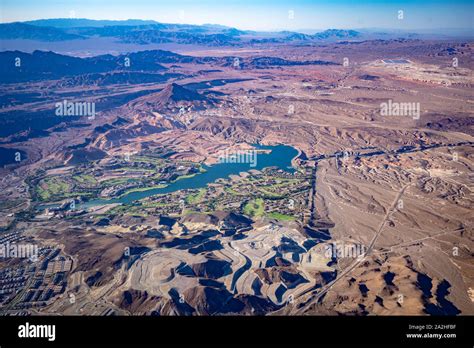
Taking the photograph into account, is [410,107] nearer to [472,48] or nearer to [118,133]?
[118,133]

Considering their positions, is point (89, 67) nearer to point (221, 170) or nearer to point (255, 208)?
point (221, 170)

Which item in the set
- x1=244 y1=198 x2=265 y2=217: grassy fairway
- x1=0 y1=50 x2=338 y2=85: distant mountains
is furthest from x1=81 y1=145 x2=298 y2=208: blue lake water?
x1=0 y1=50 x2=338 y2=85: distant mountains

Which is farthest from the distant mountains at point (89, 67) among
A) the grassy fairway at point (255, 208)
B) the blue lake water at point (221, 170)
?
the grassy fairway at point (255, 208)

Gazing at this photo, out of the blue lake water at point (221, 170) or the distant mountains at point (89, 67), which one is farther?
the distant mountains at point (89, 67)

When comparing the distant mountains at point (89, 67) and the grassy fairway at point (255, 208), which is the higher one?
the distant mountains at point (89, 67)

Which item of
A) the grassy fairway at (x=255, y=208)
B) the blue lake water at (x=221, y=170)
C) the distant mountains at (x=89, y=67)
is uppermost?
the distant mountains at (x=89, y=67)

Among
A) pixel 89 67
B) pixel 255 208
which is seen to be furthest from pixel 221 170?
pixel 89 67

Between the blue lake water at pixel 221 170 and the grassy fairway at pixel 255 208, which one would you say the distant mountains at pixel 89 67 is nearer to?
the blue lake water at pixel 221 170

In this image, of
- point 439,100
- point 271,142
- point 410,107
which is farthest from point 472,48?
point 271,142

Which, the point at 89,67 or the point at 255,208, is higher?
the point at 89,67

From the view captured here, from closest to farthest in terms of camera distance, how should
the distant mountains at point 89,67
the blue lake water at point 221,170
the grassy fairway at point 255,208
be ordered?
1. the grassy fairway at point 255,208
2. the blue lake water at point 221,170
3. the distant mountains at point 89,67

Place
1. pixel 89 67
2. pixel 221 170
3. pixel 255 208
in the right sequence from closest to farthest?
pixel 255 208 < pixel 221 170 < pixel 89 67
